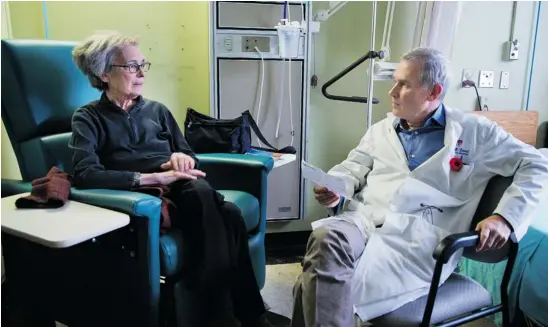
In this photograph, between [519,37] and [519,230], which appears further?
[519,37]

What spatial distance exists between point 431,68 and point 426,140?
235mm

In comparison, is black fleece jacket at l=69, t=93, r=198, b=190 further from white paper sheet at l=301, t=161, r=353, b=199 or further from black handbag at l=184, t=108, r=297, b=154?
white paper sheet at l=301, t=161, r=353, b=199

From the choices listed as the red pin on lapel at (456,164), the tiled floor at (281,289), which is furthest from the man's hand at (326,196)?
the tiled floor at (281,289)

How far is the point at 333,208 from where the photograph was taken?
5.04 feet

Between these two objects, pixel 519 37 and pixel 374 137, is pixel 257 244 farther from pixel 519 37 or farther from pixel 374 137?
pixel 519 37

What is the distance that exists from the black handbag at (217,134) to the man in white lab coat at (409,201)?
1.78 ft

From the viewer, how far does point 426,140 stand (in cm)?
149

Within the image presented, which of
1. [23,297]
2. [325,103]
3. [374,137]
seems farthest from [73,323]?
[325,103]

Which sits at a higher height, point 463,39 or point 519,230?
point 463,39

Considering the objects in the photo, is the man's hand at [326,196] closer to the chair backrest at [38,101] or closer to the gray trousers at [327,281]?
the gray trousers at [327,281]

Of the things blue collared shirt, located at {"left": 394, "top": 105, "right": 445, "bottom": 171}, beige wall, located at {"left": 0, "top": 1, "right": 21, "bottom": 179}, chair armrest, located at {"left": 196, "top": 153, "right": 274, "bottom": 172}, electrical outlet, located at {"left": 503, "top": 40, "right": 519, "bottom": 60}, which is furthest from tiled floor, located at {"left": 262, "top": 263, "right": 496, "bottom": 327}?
electrical outlet, located at {"left": 503, "top": 40, "right": 519, "bottom": 60}

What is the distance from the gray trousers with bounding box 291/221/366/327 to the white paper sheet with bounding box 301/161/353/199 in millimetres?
130

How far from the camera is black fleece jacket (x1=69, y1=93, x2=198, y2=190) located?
1.43 metres

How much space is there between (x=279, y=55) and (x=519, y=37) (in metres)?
1.57
